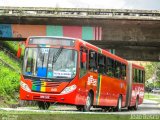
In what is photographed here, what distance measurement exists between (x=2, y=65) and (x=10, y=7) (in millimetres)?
7841

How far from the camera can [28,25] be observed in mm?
39031

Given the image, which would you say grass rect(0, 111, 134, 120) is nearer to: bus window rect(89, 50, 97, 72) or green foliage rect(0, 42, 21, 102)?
bus window rect(89, 50, 97, 72)

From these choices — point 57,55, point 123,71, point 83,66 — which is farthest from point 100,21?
point 57,55

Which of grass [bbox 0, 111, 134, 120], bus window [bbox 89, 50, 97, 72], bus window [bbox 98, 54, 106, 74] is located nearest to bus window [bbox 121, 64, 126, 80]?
bus window [bbox 98, 54, 106, 74]

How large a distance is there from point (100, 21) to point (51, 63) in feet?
59.3

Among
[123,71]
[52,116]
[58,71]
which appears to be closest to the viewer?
[52,116]

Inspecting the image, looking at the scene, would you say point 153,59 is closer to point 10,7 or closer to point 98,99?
point 10,7

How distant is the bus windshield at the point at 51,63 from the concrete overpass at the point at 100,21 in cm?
1700

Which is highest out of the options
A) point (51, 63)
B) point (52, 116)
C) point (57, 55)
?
point (57, 55)

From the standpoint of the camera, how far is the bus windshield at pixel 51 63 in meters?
20.4

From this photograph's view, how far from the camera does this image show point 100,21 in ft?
125

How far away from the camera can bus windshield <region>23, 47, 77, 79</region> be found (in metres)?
20.4

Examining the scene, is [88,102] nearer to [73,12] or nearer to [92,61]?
[92,61]

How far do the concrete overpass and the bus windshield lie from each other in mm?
16997
